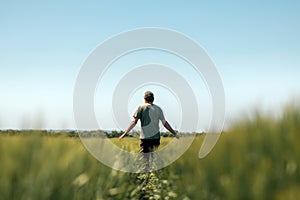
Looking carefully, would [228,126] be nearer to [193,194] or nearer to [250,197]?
[193,194]

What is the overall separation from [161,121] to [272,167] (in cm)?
689

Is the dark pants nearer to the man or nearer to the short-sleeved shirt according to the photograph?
the man

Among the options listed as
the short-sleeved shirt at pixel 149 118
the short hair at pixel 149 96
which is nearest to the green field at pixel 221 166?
the short-sleeved shirt at pixel 149 118

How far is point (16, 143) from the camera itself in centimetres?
469

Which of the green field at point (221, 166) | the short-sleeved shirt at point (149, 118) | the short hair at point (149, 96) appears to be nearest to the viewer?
the green field at point (221, 166)

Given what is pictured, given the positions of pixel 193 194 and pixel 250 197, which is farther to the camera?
pixel 193 194

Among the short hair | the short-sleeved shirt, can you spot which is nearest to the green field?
the short-sleeved shirt

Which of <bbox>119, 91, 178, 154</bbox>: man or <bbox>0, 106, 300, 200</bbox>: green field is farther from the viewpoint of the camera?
<bbox>119, 91, 178, 154</bbox>: man

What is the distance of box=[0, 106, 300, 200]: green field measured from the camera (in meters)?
4.20

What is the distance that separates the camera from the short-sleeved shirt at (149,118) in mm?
10969

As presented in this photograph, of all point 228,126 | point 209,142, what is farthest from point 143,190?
point 228,126

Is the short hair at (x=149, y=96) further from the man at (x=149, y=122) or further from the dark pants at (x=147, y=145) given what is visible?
the dark pants at (x=147, y=145)

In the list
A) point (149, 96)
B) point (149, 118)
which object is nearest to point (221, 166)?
point (149, 118)

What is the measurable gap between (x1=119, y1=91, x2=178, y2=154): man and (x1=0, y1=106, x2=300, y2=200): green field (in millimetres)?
5277
